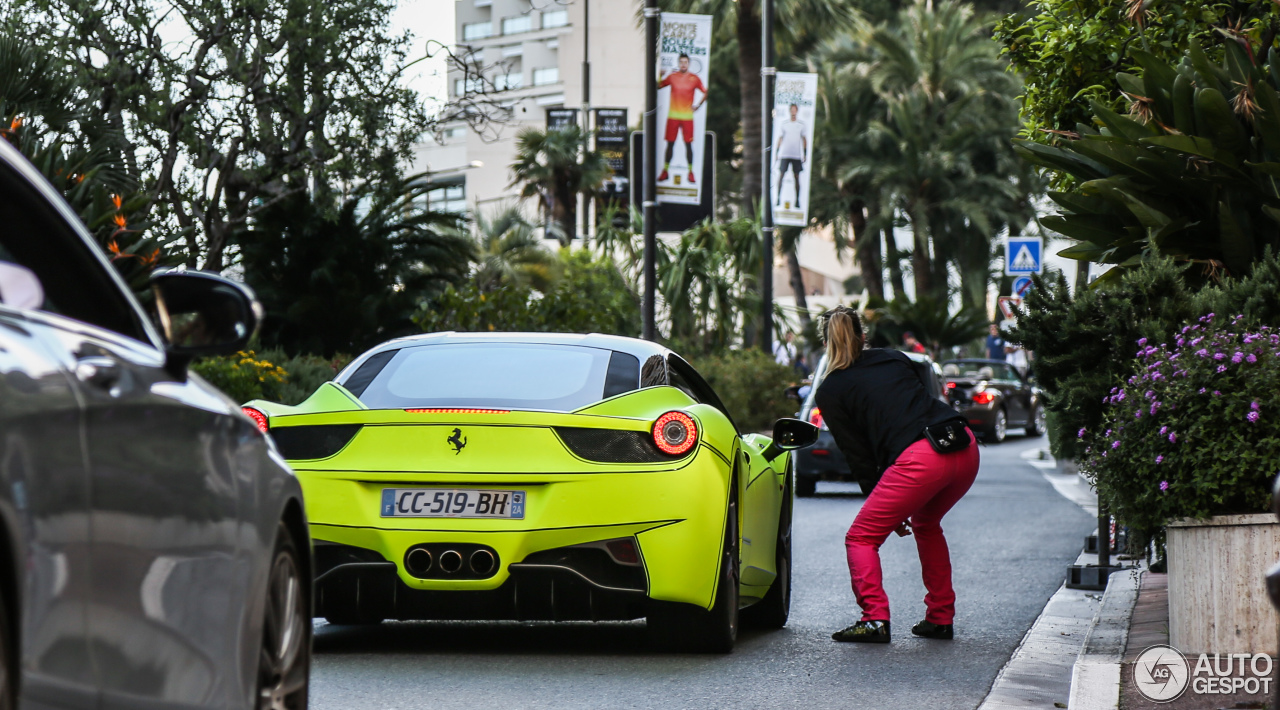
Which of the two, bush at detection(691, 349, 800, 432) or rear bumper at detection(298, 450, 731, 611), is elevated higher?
rear bumper at detection(298, 450, 731, 611)

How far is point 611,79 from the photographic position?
85188mm

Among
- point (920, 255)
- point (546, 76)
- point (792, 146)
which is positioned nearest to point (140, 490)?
point (792, 146)

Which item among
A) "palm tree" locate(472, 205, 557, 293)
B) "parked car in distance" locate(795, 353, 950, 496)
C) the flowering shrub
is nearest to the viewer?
the flowering shrub

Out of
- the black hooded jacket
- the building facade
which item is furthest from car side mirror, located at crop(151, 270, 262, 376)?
the building facade

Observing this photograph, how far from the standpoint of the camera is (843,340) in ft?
27.5

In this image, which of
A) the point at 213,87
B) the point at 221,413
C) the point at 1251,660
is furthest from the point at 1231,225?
the point at 213,87

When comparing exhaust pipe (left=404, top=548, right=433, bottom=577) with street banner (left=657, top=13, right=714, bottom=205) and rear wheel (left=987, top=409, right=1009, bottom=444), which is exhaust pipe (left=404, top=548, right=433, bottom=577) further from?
rear wheel (left=987, top=409, right=1009, bottom=444)

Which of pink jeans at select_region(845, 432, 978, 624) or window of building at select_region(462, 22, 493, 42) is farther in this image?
window of building at select_region(462, 22, 493, 42)

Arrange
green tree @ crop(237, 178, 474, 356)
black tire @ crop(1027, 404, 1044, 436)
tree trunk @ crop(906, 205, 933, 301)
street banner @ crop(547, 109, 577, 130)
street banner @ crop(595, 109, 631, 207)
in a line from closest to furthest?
green tree @ crop(237, 178, 474, 356), black tire @ crop(1027, 404, 1044, 436), tree trunk @ crop(906, 205, 933, 301), street banner @ crop(595, 109, 631, 207), street banner @ crop(547, 109, 577, 130)

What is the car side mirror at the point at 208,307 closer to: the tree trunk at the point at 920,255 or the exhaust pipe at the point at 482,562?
the exhaust pipe at the point at 482,562

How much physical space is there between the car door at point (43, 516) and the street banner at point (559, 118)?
5296 centimetres

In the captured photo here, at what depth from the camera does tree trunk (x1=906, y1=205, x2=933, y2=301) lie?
50031 mm

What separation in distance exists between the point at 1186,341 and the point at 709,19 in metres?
19.3

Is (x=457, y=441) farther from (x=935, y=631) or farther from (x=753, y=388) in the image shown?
(x=753, y=388)
